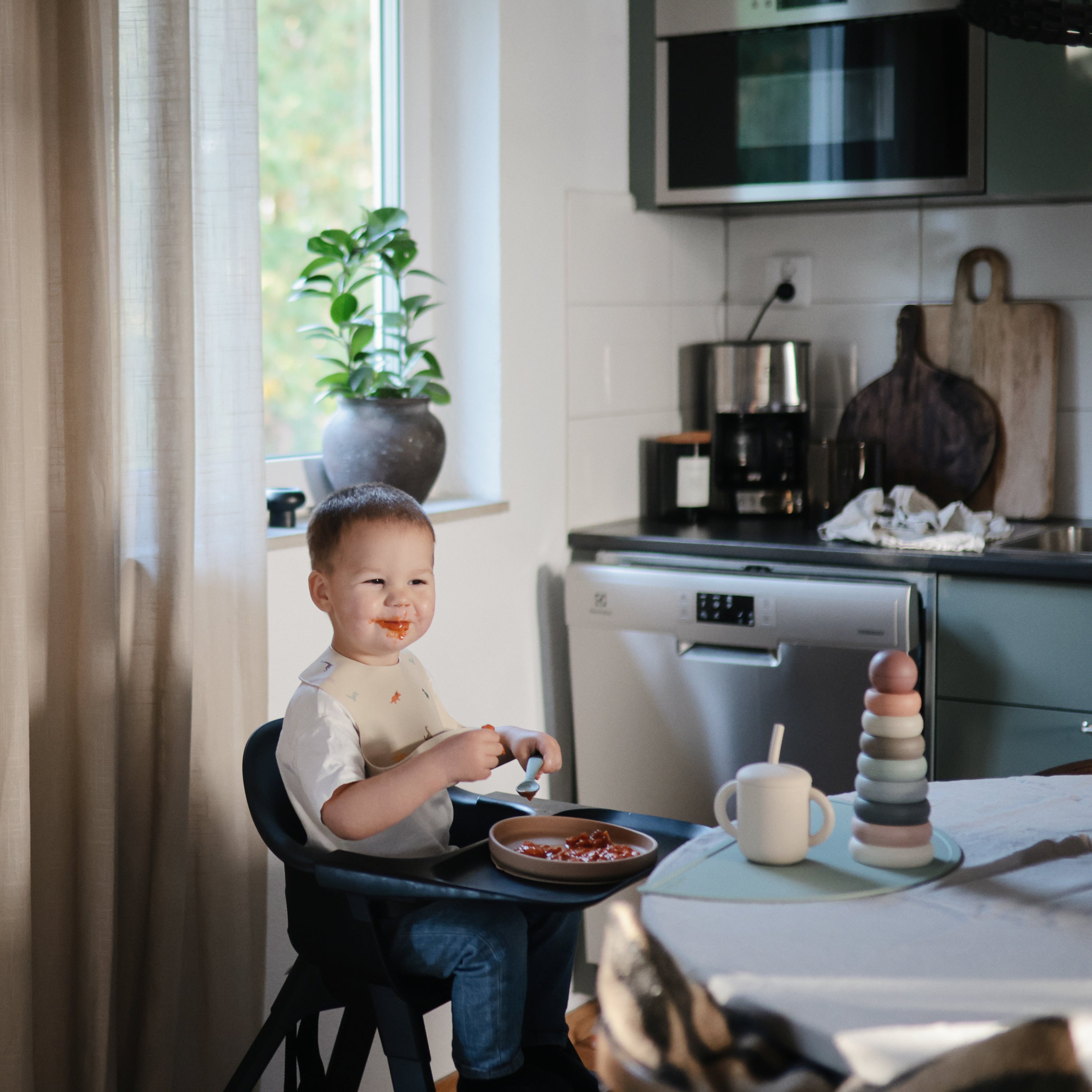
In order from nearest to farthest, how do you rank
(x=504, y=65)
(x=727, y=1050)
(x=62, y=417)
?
(x=727, y=1050)
(x=62, y=417)
(x=504, y=65)

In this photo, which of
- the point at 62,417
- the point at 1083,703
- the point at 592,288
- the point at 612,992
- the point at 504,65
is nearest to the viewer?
the point at 612,992

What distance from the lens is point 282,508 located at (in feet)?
6.86

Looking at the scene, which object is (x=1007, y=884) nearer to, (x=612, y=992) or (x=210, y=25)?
(x=612, y=992)

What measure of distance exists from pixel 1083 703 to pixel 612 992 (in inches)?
53.9

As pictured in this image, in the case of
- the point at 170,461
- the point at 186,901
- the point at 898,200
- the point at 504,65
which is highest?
the point at 504,65

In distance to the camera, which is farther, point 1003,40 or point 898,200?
point 898,200

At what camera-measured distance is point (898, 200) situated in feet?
8.86

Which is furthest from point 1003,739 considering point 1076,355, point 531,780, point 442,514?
point 531,780

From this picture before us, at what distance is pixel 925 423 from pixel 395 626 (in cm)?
168

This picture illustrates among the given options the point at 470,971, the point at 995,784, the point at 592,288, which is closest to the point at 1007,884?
the point at 995,784

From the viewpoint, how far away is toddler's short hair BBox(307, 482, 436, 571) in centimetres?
150

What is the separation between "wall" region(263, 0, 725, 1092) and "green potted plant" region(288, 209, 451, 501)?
183 millimetres

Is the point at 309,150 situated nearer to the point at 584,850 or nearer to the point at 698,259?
the point at 698,259

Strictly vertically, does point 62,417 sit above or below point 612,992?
above
